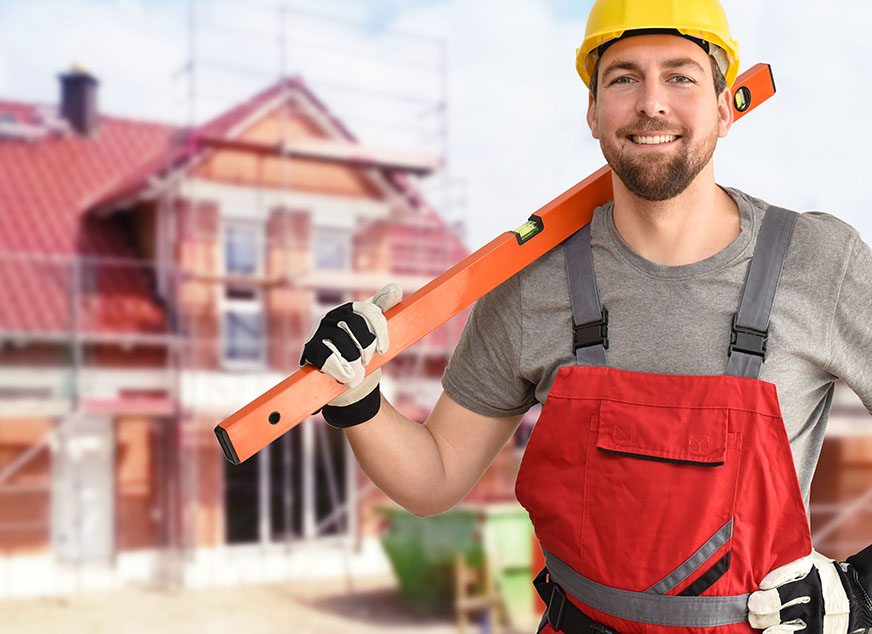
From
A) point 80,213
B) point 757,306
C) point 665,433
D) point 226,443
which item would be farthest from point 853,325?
point 80,213

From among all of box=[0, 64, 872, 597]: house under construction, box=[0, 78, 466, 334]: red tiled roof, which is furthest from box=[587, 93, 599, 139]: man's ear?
box=[0, 78, 466, 334]: red tiled roof

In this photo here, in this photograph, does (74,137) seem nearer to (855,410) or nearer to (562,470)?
(855,410)

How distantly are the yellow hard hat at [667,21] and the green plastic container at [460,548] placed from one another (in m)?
4.83

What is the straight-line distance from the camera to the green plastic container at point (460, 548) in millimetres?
5797

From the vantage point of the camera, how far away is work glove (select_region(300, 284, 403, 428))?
3.26 ft

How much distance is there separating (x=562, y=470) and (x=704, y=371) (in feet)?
0.64

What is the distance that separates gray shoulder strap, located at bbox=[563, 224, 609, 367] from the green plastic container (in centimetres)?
472

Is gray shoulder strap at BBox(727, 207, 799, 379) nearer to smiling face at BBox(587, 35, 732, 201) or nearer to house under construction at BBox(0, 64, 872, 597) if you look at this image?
smiling face at BBox(587, 35, 732, 201)

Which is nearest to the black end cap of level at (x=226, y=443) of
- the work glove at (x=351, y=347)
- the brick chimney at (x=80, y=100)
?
the work glove at (x=351, y=347)

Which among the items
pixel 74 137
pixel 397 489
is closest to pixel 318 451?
pixel 74 137

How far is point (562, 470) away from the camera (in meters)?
1.07

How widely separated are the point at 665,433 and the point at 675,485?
0.18 ft

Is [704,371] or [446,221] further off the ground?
[446,221]

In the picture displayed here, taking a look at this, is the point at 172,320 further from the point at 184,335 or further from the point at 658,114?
the point at 658,114
